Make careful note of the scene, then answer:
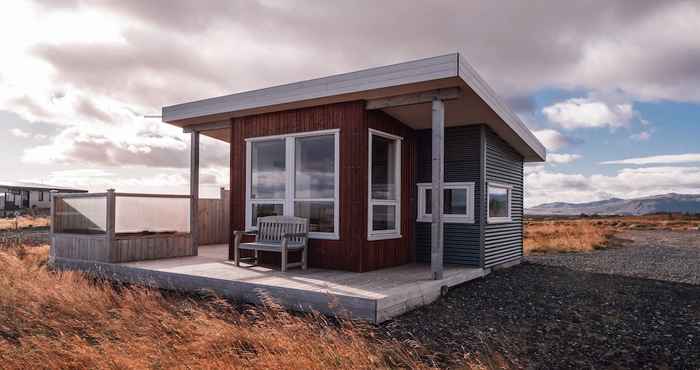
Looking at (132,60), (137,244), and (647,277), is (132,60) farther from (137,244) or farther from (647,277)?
(647,277)

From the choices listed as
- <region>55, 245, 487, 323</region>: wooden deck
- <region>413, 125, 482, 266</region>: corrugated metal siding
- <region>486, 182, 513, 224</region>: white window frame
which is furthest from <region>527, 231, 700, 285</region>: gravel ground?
<region>55, 245, 487, 323</region>: wooden deck

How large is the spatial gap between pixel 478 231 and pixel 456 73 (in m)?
3.15

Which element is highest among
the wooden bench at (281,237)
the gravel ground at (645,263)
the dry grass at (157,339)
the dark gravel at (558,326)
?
the wooden bench at (281,237)

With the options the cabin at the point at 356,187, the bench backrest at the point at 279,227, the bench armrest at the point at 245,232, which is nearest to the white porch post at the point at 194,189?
the cabin at the point at 356,187

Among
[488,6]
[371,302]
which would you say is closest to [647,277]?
[488,6]

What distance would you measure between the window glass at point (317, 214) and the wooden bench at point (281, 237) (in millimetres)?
156

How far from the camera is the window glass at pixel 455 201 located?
792 cm

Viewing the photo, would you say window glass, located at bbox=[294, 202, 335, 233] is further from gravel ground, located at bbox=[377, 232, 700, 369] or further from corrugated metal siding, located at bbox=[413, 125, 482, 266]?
gravel ground, located at bbox=[377, 232, 700, 369]

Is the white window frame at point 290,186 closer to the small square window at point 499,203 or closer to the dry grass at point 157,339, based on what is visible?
the dry grass at point 157,339

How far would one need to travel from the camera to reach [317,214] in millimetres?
7105

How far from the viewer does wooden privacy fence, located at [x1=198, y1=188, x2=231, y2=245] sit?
1065 cm

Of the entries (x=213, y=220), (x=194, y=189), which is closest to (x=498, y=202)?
(x=194, y=189)

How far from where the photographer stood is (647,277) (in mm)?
8773

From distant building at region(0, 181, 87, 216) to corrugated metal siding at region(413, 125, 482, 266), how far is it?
3716 centimetres
